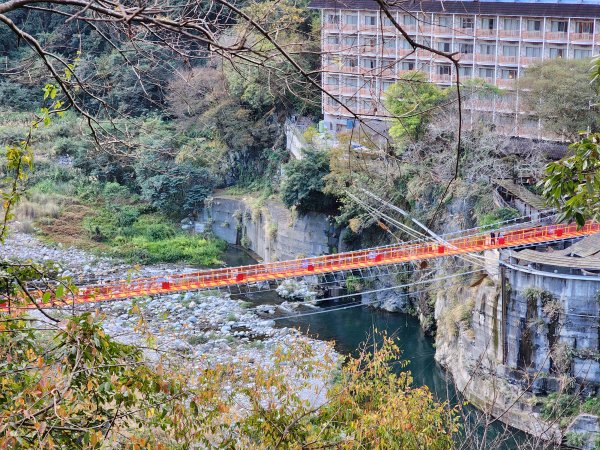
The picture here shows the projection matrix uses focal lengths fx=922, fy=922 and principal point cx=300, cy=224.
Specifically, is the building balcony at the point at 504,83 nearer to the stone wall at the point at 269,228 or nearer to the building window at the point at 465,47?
the building window at the point at 465,47

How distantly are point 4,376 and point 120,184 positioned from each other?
26.1 m

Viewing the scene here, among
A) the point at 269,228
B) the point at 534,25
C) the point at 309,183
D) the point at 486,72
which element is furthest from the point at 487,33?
the point at 269,228

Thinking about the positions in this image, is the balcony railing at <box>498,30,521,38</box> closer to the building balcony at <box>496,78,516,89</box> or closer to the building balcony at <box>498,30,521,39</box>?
the building balcony at <box>498,30,521,39</box>

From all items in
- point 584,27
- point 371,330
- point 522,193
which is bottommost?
point 371,330

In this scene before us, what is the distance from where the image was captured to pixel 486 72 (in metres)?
23.6

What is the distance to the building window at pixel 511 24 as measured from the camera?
2263 centimetres

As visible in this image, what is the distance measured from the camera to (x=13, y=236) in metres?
25.6

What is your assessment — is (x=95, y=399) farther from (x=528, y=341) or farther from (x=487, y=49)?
(x=487, y=49)

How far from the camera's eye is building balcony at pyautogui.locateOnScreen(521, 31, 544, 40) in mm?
22281

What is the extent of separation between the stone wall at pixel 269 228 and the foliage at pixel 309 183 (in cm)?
43

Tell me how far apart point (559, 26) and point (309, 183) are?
709 cm

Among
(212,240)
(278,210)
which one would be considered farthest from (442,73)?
(212,240)

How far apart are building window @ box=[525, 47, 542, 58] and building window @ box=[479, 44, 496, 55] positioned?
2.93 ft

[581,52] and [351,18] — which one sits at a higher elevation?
[351,18]
